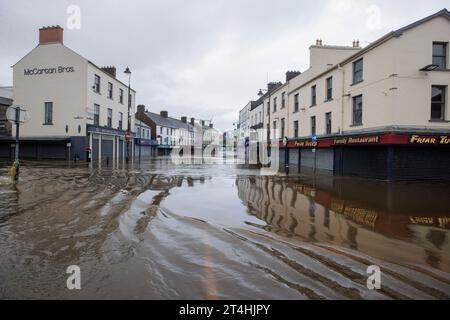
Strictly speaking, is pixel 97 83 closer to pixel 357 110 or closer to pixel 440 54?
pixel 357 110

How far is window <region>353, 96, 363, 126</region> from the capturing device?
18688 mm

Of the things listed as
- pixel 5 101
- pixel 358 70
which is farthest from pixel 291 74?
pixel 5 101

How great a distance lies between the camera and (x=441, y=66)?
15.9 metres

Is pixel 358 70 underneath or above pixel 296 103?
above

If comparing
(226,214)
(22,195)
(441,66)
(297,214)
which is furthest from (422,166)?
(22,195)

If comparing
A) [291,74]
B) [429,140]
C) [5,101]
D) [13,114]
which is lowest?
[429,140]

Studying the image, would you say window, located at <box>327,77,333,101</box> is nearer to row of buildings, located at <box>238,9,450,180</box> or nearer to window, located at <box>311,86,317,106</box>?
row of buildings, located at <box>238,9,450,180</box>

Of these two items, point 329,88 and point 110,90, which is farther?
point 110,90

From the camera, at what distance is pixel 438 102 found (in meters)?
15.8

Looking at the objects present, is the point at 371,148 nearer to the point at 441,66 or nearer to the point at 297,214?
the point at 441,66

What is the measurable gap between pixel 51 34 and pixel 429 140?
3383cm

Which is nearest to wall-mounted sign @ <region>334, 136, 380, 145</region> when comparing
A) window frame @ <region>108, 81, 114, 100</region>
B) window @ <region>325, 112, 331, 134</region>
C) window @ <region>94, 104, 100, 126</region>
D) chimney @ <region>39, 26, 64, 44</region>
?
window @ <region>325, 112, 331, 134</region>

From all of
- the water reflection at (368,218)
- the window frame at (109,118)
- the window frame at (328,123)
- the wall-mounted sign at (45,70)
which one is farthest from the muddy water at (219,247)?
the window frame at (109,118)

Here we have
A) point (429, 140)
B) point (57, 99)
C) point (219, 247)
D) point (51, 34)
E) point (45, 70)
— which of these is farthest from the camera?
point (45, 70)
